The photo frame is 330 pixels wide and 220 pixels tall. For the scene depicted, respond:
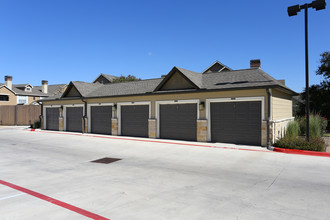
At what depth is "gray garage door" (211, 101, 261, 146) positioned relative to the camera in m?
13.8

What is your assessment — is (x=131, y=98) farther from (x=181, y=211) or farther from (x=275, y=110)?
(x=181, y=211)

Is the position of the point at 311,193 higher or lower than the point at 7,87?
lower

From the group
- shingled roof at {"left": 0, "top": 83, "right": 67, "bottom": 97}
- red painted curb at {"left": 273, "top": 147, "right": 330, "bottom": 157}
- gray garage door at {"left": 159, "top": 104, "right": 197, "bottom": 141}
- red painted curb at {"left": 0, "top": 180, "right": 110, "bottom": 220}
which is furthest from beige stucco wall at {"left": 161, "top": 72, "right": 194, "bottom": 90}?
shingled roof at {"left": 0, "top": 83, "right": 67, "bottom": 97}

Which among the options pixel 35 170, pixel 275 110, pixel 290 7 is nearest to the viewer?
pixel 35 170

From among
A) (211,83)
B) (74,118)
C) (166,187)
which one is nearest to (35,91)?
(74,118)

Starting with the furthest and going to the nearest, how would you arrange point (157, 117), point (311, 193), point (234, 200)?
point (157, 117) → point (311, 193) → point (234, 200)

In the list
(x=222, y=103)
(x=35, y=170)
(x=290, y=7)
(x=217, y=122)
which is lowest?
(x=35, y=170)

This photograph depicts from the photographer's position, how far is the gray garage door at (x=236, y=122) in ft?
45.4

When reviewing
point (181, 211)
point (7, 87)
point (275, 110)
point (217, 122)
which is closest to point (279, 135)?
point (275, 110)

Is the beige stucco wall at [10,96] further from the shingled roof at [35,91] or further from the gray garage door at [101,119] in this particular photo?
the gray garage door at [101,119]

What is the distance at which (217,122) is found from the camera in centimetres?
1515

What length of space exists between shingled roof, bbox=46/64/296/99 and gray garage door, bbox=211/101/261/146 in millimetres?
1203

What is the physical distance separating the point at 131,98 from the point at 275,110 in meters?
10.6

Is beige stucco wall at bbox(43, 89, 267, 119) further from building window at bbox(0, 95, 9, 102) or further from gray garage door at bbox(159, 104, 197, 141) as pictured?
building window at bbox(0, 95, 9, 102)
